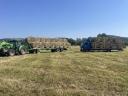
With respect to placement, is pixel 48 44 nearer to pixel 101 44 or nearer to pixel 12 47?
pixel 101 44

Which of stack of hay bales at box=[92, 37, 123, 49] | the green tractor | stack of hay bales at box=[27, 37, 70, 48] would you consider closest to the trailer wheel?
the green tractor

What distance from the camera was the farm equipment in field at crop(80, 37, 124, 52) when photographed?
4597 centimetres

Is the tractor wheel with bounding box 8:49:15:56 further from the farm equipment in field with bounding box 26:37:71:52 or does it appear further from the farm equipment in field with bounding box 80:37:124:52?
the farm equipment in field with bounding box 80:37:124:52

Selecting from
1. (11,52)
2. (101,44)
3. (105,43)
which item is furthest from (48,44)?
(11,52)

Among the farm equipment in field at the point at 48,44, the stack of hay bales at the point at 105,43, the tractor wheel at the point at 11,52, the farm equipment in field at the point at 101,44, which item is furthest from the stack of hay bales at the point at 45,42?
the tractor wheel at the point at 11,52

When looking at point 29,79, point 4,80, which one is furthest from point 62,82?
point 4,80

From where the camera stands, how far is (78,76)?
47.4ft

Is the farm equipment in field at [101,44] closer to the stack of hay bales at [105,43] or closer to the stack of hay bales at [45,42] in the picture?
the stack of hay bales at [105,43]

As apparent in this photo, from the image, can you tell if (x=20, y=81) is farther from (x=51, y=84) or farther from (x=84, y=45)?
(x=84, y=45)

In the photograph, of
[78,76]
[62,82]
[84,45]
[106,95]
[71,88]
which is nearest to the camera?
[106,95]

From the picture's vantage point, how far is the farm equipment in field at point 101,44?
151 ft

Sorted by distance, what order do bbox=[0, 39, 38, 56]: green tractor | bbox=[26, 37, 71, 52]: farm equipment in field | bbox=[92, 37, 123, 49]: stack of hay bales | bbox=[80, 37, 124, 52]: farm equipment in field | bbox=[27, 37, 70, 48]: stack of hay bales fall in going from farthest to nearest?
1. bbox=[92, 37, 123, 49]: stack of hay bales
2. bbox=[80, 37, 124, 52]: farm equipment in field
3. bbox=[26, 37, 71, 52]: farm equipment in field
4. bbox=[27, 37, 70, 48]: stack of hay bales
5. bbox=[0, 39, 38, 56]: green tractor

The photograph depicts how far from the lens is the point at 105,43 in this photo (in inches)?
1857

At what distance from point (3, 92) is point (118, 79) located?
5.21 metres
